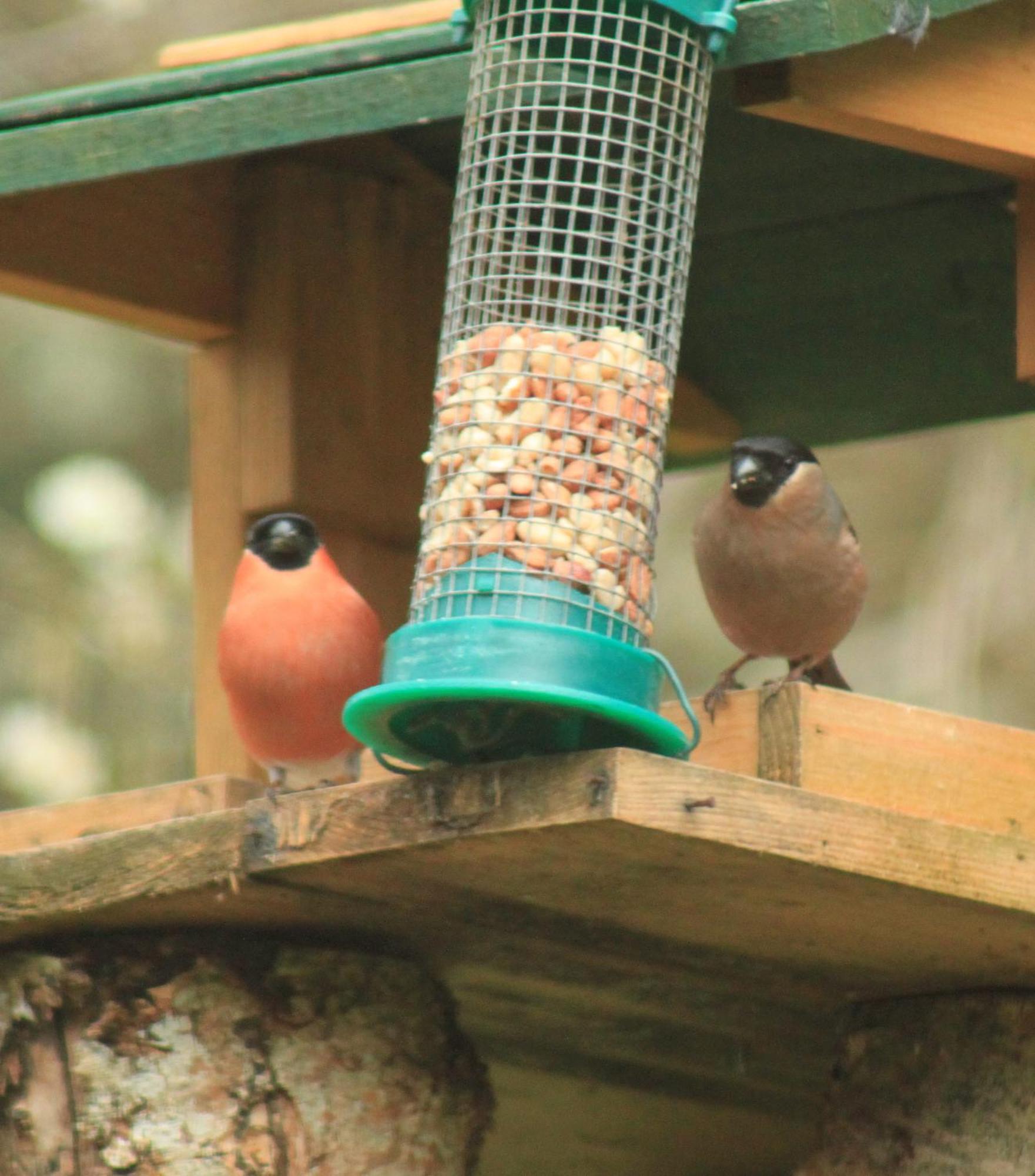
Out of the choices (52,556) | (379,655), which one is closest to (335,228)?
(379,655)

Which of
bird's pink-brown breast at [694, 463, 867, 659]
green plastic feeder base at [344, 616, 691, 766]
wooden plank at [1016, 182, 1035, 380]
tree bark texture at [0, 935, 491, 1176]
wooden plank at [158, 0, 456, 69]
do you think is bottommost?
tree bark texture at [0, 935, 491, 1176]

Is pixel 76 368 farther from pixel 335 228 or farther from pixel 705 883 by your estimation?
pixel 705 883

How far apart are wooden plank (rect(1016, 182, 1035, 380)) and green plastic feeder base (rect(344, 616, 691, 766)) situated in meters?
1.04

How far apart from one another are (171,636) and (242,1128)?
442cm

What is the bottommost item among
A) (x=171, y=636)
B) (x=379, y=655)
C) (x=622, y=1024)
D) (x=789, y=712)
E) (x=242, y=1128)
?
(x=242, y=1128)

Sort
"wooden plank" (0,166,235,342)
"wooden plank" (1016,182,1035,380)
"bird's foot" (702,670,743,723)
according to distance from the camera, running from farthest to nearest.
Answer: "wooden plank" (0,166,235,342), "wooden plank" (1016,182,1035,380), "bird's foot" (702,670,743,723)

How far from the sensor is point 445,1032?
353 centimetres

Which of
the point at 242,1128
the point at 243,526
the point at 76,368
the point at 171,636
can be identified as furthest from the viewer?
the point at 76,368

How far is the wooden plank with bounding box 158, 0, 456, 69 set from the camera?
3.98 m

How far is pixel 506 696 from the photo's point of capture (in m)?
2.74

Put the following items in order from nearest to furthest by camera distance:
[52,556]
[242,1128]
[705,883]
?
[705,883], [242,1128], [52,556]

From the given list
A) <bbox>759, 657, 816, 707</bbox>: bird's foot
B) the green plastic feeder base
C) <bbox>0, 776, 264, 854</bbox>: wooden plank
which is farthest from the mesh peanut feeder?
<bbox>0, 776, 264, 854</bbox>: wooden plank

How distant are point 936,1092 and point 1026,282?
1.33 meters

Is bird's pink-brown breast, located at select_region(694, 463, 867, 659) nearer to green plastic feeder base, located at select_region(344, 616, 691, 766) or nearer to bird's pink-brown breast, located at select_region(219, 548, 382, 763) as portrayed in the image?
bird's pink-brown breast, located at select_region(219, 548, 382, 763)
